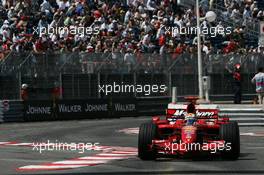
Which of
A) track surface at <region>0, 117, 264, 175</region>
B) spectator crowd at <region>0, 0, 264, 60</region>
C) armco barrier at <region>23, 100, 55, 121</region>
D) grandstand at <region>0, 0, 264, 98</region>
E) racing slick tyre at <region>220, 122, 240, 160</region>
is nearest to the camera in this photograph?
track surface at <region>0, 117, 264, 175</region>

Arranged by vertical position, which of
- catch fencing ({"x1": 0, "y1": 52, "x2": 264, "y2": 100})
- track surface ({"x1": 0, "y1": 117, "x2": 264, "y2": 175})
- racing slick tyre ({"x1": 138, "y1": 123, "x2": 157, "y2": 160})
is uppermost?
catch fencing ({"x1": 0, "y1": 52, "x2": 264, "y2": 100})

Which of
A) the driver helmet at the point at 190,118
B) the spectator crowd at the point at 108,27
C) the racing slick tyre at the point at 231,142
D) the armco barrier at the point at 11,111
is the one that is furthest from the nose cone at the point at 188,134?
the spectator crowd at the point at 108,27

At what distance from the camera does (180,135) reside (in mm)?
14398

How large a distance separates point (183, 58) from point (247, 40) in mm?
7106

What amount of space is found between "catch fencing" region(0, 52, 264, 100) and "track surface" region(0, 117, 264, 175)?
4.24m

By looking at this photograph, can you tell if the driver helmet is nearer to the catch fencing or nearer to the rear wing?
the rear wing

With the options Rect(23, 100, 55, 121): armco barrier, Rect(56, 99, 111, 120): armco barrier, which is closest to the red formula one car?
Rect(23, 100, 55, 121): armco barrier

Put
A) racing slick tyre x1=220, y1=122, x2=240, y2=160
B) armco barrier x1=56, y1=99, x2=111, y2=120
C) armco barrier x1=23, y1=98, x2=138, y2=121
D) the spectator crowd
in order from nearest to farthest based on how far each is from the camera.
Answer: racing slick tyre x1=220, y1=122, x2=240, y2=160 → armco barrier x1=23, y1=98, x2=138, y2=121 → armco barrier x1=56, y1=99, x2=111, y2=120 → the spectator crowd

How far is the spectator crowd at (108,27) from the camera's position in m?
32.2

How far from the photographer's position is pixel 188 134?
14.0 m

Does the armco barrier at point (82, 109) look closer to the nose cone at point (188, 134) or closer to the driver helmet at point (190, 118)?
the driver helmet at point (190, 118)

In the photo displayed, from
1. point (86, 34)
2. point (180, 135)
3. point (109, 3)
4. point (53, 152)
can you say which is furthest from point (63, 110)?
point (180, 135)

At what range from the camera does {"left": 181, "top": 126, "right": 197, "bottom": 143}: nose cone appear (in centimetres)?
1395

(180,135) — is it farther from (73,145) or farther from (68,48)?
(68,48)
